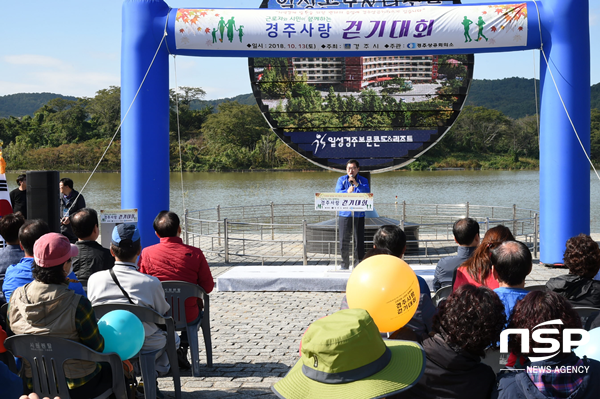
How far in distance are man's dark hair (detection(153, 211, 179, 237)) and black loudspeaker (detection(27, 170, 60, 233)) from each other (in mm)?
2846

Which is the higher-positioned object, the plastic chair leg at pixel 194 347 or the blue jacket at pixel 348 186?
the blue jacket at pixel 348 186

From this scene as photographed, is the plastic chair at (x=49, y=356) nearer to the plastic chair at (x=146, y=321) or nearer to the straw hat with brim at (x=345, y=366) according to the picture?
the plastic chair at (x=146, y=321)

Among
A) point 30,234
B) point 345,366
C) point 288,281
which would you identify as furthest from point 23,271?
point 288,281

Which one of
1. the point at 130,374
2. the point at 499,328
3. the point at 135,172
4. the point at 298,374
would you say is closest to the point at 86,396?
the point at 130,374

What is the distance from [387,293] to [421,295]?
43 cm

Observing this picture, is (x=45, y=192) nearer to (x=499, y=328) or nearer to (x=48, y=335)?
(x=48, y=335)

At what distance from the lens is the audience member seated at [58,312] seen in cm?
271

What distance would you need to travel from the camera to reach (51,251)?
2.77 meters

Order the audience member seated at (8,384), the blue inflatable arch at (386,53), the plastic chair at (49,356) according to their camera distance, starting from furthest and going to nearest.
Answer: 1. the blue inflatable arch at (386,53)
2. the plastic chair at (49,356)
3. the audience member seated at (8,384)

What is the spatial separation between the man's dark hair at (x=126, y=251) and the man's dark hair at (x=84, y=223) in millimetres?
677

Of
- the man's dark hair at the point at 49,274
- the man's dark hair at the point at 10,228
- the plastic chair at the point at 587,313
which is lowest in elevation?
the plastic chair at the point at 587,313

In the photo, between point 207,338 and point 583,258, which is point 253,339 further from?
point 583,258

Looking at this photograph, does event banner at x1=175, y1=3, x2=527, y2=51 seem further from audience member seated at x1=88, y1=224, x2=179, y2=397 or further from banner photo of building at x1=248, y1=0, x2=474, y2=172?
audience member seated at x1=88, y1=224, x2=179, y2=397

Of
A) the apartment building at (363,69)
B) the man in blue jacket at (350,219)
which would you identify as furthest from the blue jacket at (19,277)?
the apartment building at (363,69)
